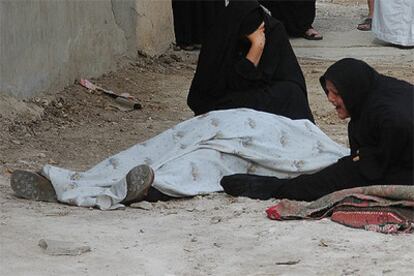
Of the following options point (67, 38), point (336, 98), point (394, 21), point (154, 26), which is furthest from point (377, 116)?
point (394, 21)

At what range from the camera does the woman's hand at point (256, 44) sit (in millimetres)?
6020

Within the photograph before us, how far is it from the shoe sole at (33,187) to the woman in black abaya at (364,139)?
0.88 meters

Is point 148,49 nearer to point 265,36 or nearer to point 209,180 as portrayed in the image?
point 265,36

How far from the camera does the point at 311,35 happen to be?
10789 millimetres

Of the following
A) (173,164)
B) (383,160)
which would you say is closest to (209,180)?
(173,164)

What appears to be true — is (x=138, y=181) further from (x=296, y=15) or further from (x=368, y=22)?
(x=368, y=22)

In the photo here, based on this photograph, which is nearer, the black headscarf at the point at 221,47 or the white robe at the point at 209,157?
the white robe at the point at 209,157

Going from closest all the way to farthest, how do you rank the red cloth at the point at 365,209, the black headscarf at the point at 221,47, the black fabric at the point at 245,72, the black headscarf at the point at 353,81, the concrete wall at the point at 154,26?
1. the red cloth at the point at 365,209
2. the black headscarf at the point at 353,81
3. the black fabric at the point at 245,72
4. the black headscarf at the point at 221,47
5. the concrete wall at the point at 154,26

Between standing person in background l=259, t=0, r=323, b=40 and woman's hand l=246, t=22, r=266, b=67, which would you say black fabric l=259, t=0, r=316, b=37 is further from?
woman's hand l=246, t=22, r=266, b=67

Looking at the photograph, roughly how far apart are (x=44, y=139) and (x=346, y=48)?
4.34 m

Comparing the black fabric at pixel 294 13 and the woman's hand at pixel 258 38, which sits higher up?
the woman's hand at pixel 258 38

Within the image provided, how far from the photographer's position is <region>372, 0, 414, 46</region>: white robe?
33.8 feet

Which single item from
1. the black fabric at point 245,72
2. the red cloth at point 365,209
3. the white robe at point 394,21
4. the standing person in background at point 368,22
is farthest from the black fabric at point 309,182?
the standing person in background at point 368,22

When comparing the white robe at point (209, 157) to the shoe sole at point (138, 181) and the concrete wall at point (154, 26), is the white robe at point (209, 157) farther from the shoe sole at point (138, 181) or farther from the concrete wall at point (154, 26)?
the concrete wall at point (154, 26)
